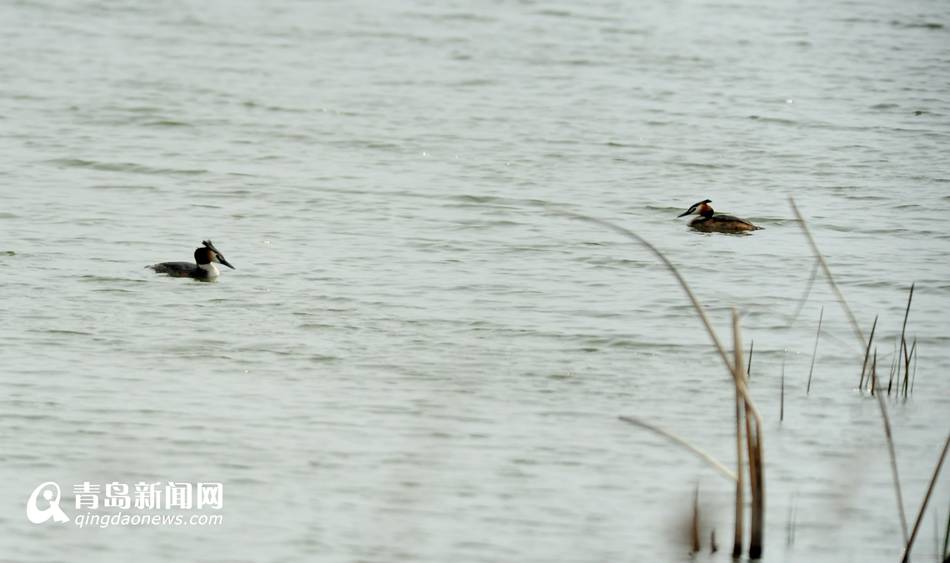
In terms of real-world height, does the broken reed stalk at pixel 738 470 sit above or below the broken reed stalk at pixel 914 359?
below

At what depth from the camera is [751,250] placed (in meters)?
15.3

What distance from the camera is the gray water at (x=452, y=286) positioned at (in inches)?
317

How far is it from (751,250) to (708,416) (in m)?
5.90

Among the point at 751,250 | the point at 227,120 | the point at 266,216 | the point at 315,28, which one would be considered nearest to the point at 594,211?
the point at 751,250

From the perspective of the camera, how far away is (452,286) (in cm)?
1329

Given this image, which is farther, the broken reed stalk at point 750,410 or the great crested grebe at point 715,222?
the great crested grebe at point 715,222

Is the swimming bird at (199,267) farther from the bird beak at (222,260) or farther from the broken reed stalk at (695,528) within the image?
the broken reed stalk at (695,528)

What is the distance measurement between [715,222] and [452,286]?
142 inches

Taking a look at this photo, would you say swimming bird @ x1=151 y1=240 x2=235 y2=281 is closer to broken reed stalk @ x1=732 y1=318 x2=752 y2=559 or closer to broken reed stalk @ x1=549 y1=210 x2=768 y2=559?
broken reed stalk @ x1=732 y1=318 x2=752 y2=559

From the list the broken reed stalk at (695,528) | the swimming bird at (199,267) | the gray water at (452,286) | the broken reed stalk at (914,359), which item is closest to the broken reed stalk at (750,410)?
the broken reed stalk at (695,528)

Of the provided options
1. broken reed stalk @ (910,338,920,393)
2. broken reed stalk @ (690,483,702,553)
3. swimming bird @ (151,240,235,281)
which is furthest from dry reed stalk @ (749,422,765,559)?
swimming bird @ (151,240,235,281)

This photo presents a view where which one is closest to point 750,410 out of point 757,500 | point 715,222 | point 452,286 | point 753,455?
point 753,455

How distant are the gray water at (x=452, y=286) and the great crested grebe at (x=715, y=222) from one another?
0.18 metres

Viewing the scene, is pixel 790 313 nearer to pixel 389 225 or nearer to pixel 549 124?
pixel 389 225
